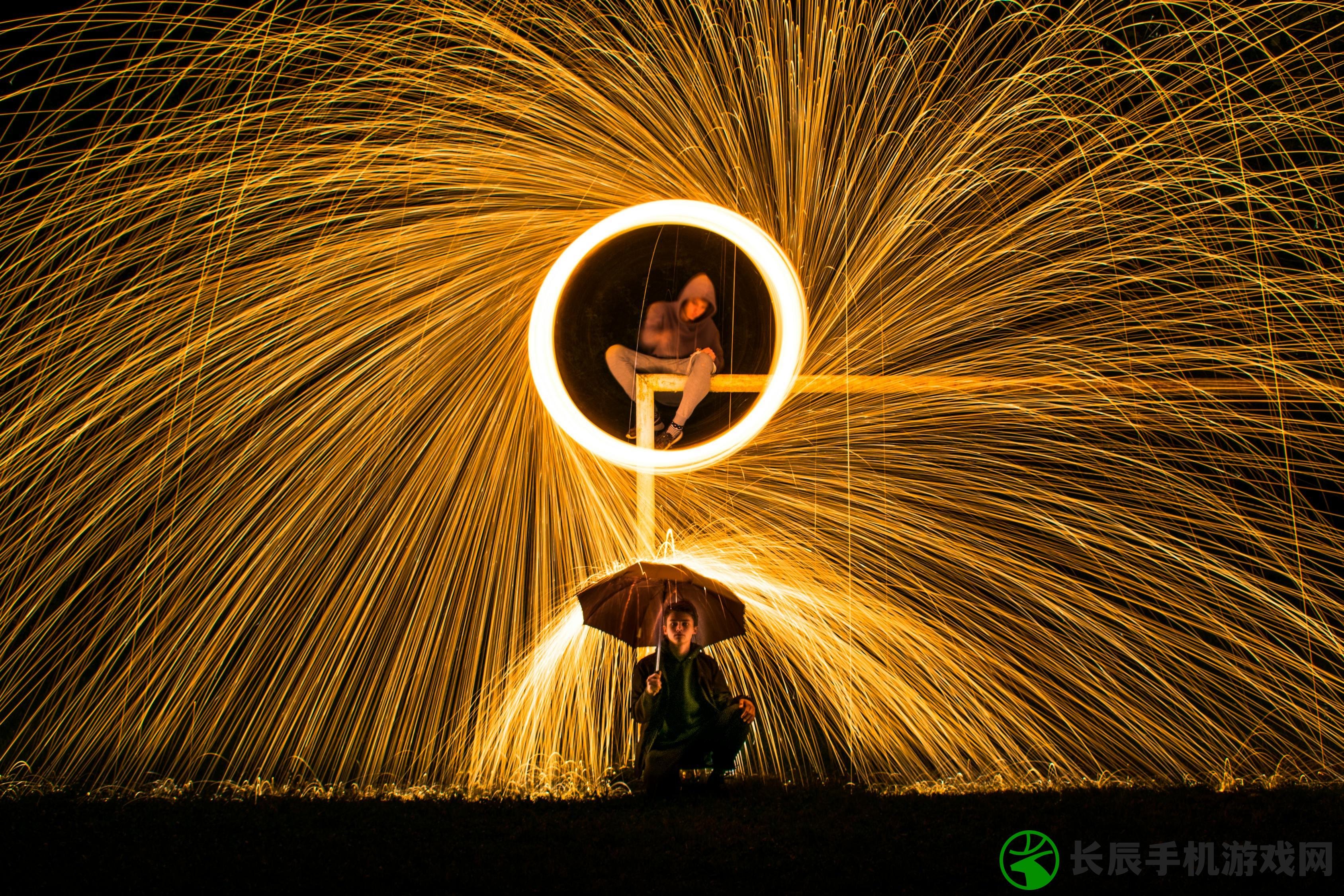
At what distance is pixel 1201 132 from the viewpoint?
525 cm

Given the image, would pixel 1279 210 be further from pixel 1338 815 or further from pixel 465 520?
pixel 465 520

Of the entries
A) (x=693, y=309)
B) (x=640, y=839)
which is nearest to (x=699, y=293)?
(x=693, y=309)

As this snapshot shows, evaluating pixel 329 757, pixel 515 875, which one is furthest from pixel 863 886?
pixel 329 757

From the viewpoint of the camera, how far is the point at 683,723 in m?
4.34

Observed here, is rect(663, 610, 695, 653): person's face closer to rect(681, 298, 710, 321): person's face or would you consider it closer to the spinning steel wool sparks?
the spinning steel wool sparks

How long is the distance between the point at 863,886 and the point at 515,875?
3.90ft

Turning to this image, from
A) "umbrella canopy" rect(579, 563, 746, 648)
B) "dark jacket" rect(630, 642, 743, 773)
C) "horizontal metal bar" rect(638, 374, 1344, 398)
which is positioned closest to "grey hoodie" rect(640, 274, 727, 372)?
"horizontal metal bar" rect(638, 374, 1344, 398)

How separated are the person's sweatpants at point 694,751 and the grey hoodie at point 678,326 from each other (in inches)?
63.5

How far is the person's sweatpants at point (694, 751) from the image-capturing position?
4316mm

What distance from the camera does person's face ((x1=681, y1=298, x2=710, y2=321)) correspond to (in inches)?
179

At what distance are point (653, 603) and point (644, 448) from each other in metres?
0.70

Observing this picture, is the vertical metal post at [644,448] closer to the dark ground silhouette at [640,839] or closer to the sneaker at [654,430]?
the sneaker at [654,430]

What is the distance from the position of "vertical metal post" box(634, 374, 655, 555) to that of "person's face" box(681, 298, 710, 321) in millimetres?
347

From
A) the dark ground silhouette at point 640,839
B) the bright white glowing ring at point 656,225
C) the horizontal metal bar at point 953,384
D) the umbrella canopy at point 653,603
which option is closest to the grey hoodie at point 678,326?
the horizontal metal bar at point 953,384
